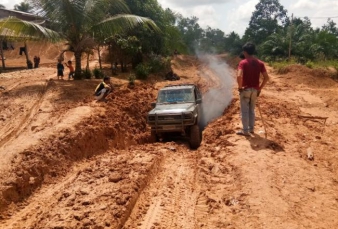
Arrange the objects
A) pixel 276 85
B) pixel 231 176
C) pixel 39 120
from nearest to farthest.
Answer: pixel 231 176 < pixel 39 120 < pixel 276 85

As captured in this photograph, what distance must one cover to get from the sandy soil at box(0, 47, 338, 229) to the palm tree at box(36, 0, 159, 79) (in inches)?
168

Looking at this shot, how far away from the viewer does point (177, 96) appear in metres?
10.7

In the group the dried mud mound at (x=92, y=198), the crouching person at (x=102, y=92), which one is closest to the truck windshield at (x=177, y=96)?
the crouching person at (x=102, y=92)

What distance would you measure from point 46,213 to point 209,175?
3203 mm

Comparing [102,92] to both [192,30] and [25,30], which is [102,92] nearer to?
[25,30]

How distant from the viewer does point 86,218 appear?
17.4ft

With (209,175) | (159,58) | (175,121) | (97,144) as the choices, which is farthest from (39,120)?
(159,58)

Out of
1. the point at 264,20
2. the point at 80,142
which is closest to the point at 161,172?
the point at 80,142

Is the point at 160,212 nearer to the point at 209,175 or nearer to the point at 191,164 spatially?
the point at 209,175

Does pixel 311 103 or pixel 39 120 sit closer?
pixel 39 120

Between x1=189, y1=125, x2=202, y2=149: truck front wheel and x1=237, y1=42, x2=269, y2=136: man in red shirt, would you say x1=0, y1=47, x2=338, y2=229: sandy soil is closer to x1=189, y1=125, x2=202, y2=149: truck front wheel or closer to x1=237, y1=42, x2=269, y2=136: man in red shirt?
x1=189, y1=125, x2=202, y2=149: truck front wheel

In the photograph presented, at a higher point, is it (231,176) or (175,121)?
(175,121)

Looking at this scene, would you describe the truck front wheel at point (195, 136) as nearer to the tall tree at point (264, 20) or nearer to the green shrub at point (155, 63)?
the green shrub at point (155, 63)

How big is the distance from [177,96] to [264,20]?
1637 inches
